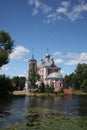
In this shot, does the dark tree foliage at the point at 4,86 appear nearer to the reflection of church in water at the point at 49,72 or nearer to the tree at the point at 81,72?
the reflection of church in water at the point at 49,72

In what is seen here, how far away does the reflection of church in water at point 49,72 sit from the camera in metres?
103

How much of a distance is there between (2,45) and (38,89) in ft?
116

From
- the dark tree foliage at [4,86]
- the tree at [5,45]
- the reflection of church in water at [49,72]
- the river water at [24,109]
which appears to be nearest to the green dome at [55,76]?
the reflection of church in water at [49,72]

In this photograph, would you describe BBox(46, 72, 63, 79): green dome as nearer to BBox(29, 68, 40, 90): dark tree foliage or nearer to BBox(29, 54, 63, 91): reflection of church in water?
BBox(29, 54, 63, 91): reflection of church in water

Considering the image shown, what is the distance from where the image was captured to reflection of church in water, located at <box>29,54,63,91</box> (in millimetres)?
103438

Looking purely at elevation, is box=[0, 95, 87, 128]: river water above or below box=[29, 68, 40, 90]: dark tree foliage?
below

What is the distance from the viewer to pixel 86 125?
21.6 meters

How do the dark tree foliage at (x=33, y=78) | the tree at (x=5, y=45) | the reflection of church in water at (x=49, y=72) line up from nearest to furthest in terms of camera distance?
1. the tree at (x=5, y=45)
2. the dark tree foliage at (x=33, y=78)
3. the reflection of church in water at (x=49, y=72)

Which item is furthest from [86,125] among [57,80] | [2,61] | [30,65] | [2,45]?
[30,65]

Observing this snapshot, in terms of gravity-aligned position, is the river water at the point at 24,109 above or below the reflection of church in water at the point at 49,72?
below

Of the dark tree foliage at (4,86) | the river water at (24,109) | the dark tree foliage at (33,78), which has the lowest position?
the river water at (24,109)

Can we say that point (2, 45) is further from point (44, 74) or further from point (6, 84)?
point (44, 74)

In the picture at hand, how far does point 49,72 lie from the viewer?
111875 mm

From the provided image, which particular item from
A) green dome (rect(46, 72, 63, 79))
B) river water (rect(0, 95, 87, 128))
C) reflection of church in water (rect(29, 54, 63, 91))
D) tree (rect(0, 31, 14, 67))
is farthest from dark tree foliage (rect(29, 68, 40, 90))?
river water (rect(0, 95, 87, 128))
